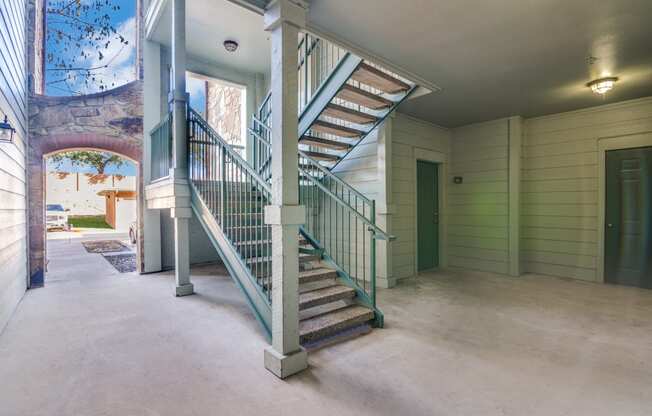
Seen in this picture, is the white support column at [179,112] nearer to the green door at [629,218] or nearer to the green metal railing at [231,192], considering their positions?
the green metal railing at [231,192]

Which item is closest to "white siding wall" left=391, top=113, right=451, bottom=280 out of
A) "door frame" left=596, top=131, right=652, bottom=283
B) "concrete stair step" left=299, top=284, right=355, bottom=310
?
"concrete stair step" left=299, top=284, right=355, bottom=310

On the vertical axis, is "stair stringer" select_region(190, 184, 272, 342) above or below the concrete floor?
above

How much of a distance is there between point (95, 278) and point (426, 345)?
202 inches

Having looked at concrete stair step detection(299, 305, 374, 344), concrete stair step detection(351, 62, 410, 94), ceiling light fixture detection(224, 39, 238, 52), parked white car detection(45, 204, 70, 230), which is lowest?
concrete stair step detection(299, 305, 374, 344)

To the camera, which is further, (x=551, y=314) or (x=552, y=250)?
(x=552, y=250)

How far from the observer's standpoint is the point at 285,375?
2.14 m

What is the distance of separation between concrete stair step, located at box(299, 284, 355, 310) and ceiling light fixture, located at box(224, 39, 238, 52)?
4401mm

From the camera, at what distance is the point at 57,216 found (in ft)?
40.5

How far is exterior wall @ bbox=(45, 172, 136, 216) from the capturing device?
12.0 metres

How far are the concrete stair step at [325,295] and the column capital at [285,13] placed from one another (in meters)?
2.22

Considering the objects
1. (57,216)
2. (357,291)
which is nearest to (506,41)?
(357,291)

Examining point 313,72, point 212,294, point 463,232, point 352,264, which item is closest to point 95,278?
point 212,294

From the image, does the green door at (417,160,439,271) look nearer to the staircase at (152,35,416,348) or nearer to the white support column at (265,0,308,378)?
Answer: the staircase at (152,35,416,348)

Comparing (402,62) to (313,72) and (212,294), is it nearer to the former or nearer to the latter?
(313,72)
